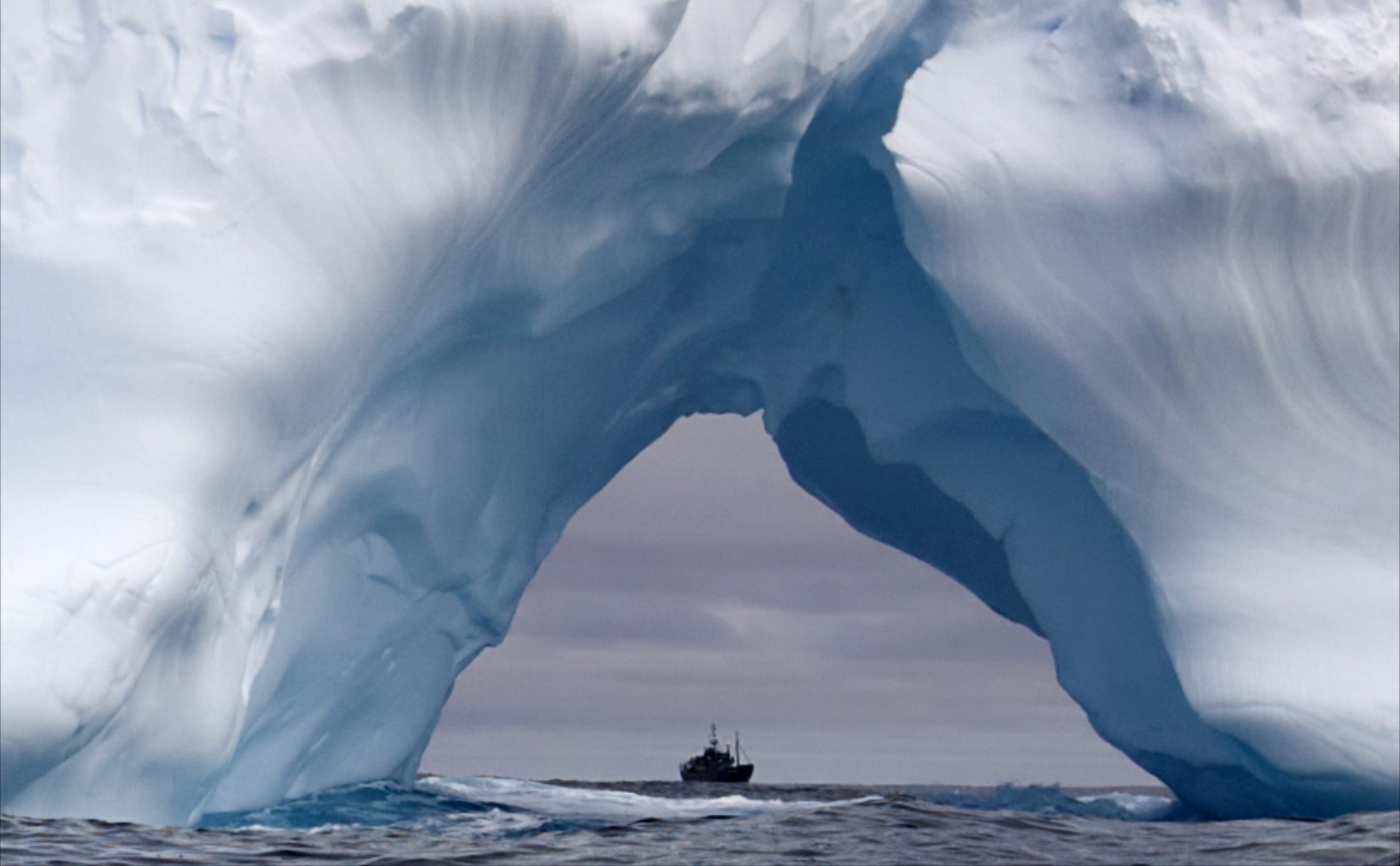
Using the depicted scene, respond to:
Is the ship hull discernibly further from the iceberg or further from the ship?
the iceberg

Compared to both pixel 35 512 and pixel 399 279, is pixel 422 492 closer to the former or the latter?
pixel 399 279

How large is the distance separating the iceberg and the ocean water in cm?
36

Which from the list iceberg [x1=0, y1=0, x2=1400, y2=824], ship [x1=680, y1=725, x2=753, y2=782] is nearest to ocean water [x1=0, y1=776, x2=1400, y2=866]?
iceberg [x1=0, y1=0, x2=1400, y2=824]

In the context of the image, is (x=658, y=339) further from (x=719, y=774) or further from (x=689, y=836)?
(x=719, y=774)

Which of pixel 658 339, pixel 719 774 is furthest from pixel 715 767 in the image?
pixel 658 339

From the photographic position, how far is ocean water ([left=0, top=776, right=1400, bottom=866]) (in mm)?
6207

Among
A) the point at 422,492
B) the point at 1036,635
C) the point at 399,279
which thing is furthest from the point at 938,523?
the point at 399,279

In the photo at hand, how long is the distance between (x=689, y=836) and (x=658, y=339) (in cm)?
432

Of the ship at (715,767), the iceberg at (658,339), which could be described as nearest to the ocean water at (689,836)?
the iceberg at (658,339)

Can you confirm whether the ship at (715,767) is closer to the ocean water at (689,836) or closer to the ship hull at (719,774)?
the ship hull at (719,774)

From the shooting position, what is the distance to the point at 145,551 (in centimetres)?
638

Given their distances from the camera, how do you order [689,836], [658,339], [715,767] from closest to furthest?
[689,836] < [658,339] < [715,767]

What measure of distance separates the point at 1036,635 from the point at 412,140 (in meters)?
7.24

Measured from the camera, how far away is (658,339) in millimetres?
11273
